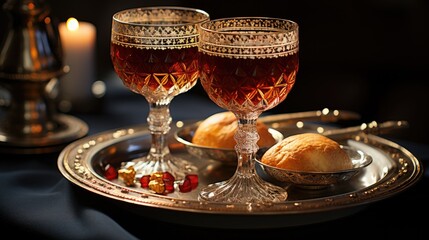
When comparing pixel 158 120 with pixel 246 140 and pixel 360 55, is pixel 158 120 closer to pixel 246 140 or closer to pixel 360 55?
pixel 246 140

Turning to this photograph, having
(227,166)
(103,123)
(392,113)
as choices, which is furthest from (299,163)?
(392,113)

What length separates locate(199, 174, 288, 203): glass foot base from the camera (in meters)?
1.02

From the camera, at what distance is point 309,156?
1033mm

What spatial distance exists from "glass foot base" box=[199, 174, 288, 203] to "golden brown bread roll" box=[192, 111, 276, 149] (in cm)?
10

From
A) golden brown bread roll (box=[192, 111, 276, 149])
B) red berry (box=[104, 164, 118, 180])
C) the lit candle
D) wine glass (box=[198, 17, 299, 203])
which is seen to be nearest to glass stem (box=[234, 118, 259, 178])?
wine glass (box=[198, 17, 299, 203])

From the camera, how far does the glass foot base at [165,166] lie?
3.81 feet

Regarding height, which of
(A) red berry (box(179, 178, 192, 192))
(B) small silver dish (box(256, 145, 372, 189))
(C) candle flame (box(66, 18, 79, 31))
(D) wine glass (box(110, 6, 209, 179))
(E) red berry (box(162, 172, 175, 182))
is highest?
(D) wine glass (box(110, 6, 209, 179))

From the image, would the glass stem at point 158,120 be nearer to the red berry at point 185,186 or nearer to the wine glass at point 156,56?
the wine glass at point 156,56

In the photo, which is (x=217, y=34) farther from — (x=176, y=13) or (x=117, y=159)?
(x=117, y=159)

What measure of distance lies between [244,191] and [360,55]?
2.94 feet

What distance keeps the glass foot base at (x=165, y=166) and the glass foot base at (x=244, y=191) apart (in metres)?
0.10

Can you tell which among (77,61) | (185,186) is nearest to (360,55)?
(77,61)

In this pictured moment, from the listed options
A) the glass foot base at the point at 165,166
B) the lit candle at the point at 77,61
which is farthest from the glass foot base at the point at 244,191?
the lit candle at the point at 77,61

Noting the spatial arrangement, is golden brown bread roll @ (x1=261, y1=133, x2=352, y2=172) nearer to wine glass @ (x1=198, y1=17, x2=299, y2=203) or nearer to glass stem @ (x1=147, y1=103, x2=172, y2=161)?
wine glass @ (x1=198, y1=17, x2=299, y2=203)
